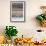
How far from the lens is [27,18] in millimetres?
3812

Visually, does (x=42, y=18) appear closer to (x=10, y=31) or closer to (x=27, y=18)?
(x=27, y=18)

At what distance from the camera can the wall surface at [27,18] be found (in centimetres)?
381

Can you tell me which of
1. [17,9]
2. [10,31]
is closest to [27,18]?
[17,9]

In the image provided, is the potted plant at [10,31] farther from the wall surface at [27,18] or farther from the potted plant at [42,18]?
the potted plant at [42,18]

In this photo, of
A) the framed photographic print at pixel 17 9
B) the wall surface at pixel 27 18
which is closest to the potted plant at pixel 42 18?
the wall surface at pixel 27 18

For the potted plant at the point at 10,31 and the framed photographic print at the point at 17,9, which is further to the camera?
the framed photographic print at the point at 17,9

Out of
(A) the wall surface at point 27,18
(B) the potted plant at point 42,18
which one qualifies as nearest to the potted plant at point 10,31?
(A) the wall surface at point 27,18

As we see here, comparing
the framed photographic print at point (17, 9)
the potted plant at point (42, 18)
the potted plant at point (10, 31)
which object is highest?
the framed photographic print at point (17, 9)

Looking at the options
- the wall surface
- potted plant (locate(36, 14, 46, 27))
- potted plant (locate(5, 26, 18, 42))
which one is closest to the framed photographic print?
the wall surface

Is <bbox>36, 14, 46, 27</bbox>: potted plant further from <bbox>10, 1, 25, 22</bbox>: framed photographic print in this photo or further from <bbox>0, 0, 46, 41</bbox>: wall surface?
<bbox>10, 1, 25, 22</bbox>: framed photographic print

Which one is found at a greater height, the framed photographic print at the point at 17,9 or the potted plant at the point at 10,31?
the framed photographic print at the point at 17,9

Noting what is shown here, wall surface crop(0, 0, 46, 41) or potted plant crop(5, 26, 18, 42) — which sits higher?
wall surface crop(0, 0, 46, 41)

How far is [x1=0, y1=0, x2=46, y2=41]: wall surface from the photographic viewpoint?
3811 mm

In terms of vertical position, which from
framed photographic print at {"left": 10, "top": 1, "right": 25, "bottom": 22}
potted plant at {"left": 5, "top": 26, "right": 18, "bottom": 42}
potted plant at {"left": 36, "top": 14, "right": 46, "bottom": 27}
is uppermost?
framed photographic print at {"left": 10, "top": 1, "right": 25, "bottom": 22}
